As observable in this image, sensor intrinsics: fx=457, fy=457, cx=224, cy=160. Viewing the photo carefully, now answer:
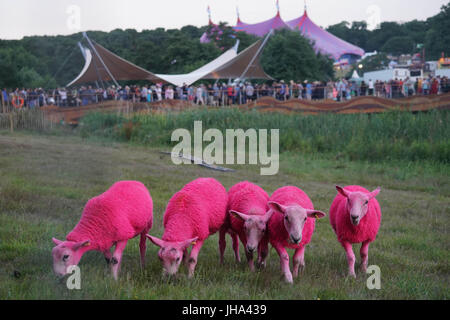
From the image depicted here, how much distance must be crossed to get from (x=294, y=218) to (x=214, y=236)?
8.83ft

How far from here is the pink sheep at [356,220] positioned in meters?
5.06

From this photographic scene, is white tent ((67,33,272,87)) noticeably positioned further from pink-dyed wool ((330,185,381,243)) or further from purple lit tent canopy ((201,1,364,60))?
purple lit tent canopy ((201,1,364,60))

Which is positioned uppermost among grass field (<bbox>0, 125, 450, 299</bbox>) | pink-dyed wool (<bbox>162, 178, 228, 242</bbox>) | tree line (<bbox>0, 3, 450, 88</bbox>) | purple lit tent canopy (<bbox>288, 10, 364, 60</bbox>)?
purple lit tent canopy (<bbox>288, 10, 364, 60</bbox>)

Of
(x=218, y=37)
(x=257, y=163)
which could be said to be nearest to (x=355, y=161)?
(x=257, y=163)

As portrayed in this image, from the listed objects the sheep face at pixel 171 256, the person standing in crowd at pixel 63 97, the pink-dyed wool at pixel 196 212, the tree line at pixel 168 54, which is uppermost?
the tree line at pixel 168 54

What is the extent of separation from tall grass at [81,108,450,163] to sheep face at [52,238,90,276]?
37.7 feet

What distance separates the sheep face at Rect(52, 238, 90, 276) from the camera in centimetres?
439

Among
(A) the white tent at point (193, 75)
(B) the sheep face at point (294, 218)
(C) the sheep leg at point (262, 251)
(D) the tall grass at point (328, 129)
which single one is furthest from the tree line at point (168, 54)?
(B) the sheep face at point (294, 218)

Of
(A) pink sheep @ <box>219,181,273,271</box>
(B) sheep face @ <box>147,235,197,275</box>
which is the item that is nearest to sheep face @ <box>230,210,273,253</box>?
(A) pink sheep @ <box>219,181,273,271</box>

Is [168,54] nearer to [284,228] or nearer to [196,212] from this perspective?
[196,212]

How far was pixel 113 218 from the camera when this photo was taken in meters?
4.94

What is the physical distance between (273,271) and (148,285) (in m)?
1.59

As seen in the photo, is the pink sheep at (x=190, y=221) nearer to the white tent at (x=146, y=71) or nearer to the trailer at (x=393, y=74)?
the white tent at (x=146, y=71)

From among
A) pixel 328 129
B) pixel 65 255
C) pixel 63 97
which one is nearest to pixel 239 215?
pixel 65 255
